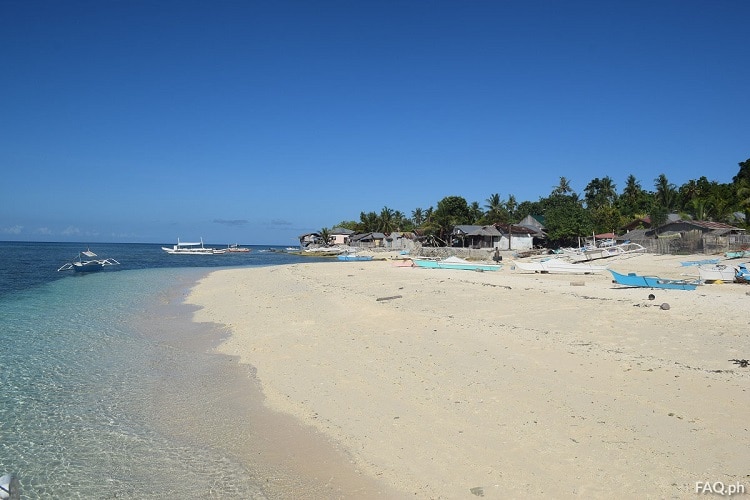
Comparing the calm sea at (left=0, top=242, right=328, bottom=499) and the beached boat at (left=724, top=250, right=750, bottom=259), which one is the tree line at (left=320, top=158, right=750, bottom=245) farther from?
the calm sea at (left=0, top=242, right=328, bottom=499)

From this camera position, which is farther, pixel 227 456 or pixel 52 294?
pixel 52 294

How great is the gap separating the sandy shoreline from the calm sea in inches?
55.6

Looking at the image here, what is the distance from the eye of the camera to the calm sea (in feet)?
19.0

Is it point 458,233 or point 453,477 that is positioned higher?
point 458,233

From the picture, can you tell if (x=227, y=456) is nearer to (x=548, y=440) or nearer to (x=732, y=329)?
(x=548, y=440)

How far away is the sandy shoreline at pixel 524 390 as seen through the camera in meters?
5.29

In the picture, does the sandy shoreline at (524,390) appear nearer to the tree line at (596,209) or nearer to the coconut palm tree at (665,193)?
the tree line at (596,209)

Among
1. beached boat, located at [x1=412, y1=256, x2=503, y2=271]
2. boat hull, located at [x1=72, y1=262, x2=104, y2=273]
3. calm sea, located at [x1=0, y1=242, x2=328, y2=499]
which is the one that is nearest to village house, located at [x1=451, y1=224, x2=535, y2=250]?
beached boat, located at [x1=412, y1=256, x2=503, y2=271]

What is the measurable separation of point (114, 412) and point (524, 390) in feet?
24.3

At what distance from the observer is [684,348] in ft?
31.2

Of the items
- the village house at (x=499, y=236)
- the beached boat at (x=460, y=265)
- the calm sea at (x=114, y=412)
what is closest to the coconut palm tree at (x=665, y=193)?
the village house at (x=499, y=236)

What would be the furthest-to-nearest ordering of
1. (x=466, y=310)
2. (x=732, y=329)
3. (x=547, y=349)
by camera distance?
(x=466, y=310), (x=732, y=329), (x=547, y=349)

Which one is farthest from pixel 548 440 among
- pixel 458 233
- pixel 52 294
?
pixel 458 233

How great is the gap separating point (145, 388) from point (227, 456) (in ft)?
13.4
